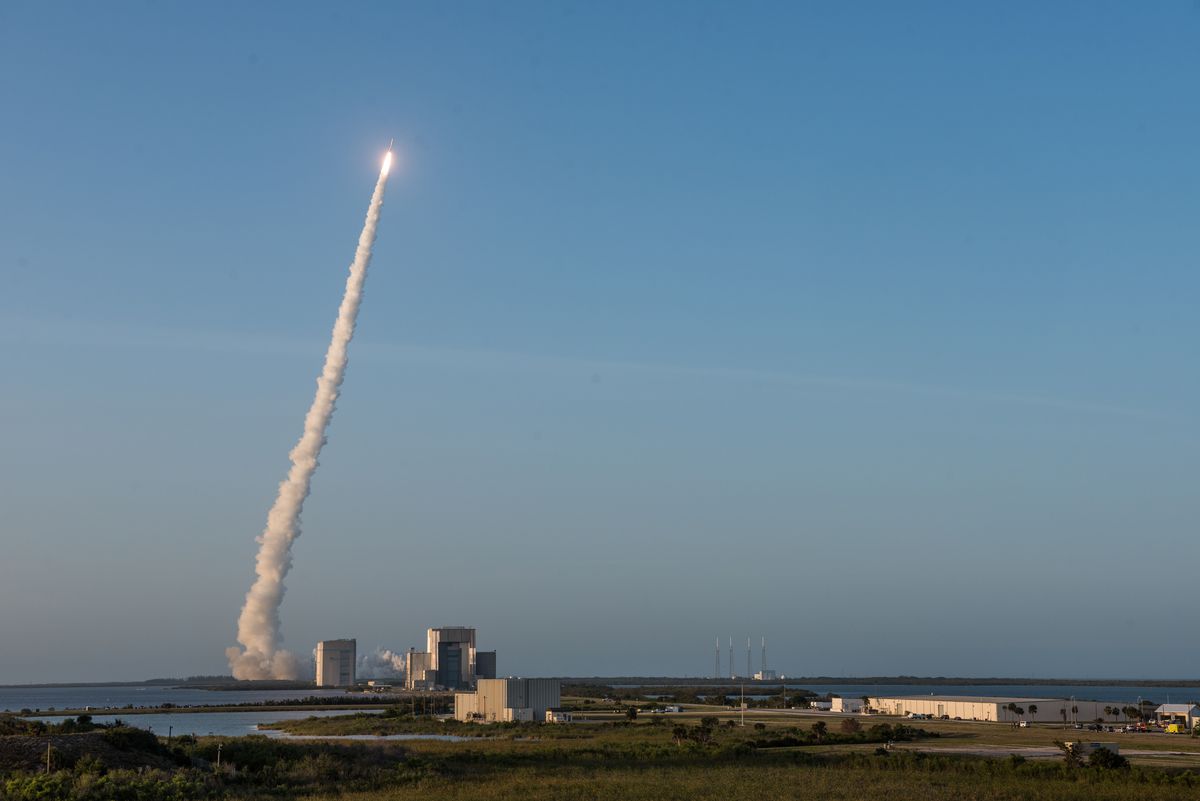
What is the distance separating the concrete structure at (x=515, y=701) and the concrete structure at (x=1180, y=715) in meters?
59.8

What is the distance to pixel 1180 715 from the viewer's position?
118 meters

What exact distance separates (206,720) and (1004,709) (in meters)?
92.0

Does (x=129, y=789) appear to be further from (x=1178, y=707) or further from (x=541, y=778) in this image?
(x=1178, y=707)

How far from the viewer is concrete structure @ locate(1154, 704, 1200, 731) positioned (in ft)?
367

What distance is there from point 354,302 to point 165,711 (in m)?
97.2

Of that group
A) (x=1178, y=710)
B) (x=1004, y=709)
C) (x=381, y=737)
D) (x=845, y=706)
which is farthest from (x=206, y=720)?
(x=1178, y=710)

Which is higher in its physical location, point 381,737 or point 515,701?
point 515,701

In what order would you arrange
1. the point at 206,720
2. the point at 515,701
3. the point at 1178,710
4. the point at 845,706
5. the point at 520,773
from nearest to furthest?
the point at 520,773 → the point at 515,701 → the point at 1178,710 → the point at 206,720 → the point at 845,706

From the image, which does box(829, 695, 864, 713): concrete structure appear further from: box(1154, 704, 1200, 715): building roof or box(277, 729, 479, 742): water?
box(277, 729, 479, 742): water

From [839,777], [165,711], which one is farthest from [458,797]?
[165,711]

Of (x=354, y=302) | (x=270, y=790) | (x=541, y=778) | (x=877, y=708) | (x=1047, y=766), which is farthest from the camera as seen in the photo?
(x=877, y=708)

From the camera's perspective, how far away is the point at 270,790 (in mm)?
50375

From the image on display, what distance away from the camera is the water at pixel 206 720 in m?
115

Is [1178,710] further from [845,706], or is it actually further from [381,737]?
[381,737]
